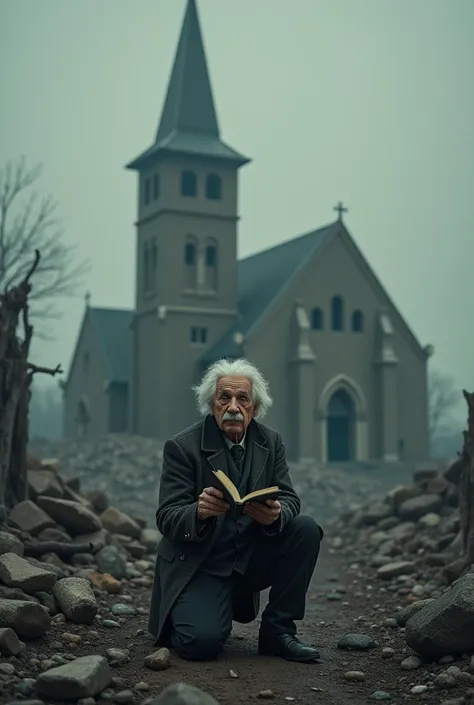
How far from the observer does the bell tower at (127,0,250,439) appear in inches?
1335

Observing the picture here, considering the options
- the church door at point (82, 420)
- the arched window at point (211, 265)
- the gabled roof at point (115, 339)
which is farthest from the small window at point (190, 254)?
the church door at point (82, 420)

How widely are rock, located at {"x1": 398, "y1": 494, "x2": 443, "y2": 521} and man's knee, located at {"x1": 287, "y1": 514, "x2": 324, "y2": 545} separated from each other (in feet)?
22.3

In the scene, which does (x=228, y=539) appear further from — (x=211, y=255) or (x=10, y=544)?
(x=211, y=255)

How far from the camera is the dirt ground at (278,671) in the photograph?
15.7ft

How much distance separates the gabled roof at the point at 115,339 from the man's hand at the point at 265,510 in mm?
32821

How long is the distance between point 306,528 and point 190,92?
3307 centimetres

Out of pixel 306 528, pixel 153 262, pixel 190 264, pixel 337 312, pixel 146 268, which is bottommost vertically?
pixel 306 528

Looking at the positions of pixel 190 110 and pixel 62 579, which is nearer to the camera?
pixel 62 579

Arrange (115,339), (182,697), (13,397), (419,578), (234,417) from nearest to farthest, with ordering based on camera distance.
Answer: (182,697) < (234,417) < (13,397) < (419,578) < (115,339)

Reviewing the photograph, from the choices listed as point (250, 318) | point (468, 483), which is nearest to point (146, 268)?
point (250, 318)

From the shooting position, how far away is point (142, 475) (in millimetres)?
23641

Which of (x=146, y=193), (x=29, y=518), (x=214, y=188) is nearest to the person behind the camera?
(x=29, y=518)

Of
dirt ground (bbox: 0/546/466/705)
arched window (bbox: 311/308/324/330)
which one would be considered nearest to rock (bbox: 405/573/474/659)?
dirt ground (bbox: 0/546/466/705)

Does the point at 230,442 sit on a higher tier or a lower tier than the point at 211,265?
lower
